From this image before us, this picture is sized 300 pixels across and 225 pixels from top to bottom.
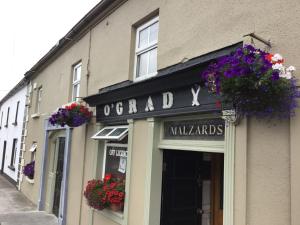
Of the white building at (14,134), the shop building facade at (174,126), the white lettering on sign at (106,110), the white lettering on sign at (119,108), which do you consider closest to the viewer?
the shop building facade at (174,126)

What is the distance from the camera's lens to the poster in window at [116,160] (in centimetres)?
627

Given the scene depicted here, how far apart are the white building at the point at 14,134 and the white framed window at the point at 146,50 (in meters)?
11.1

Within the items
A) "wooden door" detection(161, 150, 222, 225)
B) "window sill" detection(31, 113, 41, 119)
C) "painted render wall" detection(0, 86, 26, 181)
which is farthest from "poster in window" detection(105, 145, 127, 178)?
"painted render wall" detection(0, 86, 26, 181)

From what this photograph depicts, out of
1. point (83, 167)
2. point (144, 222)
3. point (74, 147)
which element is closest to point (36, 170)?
point (74, 147)

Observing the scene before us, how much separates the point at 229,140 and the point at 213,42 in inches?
53.9

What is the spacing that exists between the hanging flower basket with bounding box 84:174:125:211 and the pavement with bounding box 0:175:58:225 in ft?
12.4

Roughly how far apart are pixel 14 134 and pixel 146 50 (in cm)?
A: 1517

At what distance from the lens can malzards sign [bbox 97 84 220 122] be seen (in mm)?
4125

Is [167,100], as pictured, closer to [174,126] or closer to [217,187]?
[174,126]

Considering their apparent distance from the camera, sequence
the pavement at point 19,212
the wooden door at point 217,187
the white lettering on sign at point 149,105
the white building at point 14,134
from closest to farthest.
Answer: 1. the white lettering on sign at point 149,105
2. the wooden door at point 217,187
3. the pavement at point 19,212
4. the white building at point 14,134

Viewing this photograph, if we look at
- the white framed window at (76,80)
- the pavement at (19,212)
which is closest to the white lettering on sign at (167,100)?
the white framed window at (76,80)

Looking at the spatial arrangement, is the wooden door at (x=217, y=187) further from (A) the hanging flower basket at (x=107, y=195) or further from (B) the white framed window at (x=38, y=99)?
(B) the white framed window at (x=38, y=99)

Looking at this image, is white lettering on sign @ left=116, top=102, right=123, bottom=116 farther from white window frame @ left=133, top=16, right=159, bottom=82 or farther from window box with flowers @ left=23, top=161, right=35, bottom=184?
window box with flowers @ left=23, top=161, right=35, bottom=184

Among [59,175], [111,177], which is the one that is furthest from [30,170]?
[111,177]
